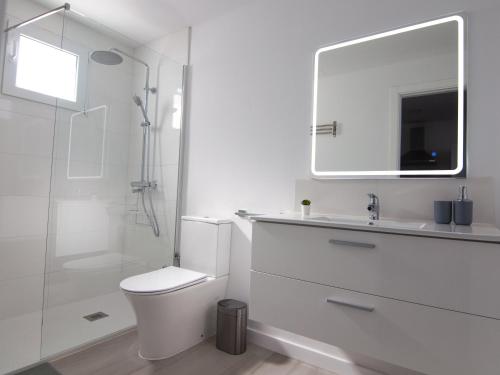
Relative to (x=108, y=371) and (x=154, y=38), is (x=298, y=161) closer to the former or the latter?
(x=108, y=371)

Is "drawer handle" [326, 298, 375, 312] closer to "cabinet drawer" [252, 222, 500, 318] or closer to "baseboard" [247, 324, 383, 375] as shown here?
"cabinet drawer" [252, 222, 500, 318]

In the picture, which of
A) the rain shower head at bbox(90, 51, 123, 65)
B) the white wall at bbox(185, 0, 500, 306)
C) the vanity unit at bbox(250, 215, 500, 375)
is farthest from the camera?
the rain shower head at bbox(90, 51, 123, 65)

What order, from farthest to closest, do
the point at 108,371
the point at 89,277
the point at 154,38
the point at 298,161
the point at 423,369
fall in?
the point at 154,38 → the point at 89,277 → the point at 298,161 → the point at 108,371 → the point at 423,369

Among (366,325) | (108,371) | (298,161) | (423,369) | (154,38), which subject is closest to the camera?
(423,369)

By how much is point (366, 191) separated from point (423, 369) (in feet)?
2.83

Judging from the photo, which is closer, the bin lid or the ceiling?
the bin lid

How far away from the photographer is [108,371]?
1627 mm

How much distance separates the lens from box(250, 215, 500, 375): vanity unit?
1.03 meters

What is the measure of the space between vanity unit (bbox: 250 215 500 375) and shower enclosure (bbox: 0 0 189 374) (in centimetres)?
121

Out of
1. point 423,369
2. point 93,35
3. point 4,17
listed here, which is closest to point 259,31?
point 93,35

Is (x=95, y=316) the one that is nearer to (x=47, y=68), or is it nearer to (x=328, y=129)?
(x=47, y=68)

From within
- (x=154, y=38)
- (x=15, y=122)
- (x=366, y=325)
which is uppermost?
(x=154, y=38)

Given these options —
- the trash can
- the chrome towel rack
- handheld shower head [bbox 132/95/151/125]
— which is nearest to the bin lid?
the trash can

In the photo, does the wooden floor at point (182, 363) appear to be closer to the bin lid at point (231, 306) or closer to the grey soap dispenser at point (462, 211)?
Result: the bin lid at point (231, 306)
